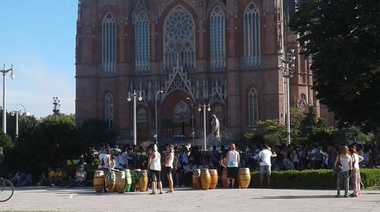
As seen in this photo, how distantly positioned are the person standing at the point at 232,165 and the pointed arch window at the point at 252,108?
44765 millimetres

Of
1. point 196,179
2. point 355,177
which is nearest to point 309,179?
point 196,179

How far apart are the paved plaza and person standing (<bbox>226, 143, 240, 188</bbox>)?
127cm

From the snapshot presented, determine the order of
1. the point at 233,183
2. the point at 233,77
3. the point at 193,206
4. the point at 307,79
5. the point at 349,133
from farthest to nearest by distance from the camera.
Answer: the point at 307,79, the point at 233,77, the point at 349,133, the point at 233,183, the point at 193,206

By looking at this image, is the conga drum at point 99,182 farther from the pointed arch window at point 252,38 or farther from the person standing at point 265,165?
the pointed arch window at point 252,38

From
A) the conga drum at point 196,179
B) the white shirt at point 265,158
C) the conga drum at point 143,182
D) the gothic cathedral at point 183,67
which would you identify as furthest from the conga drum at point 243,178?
the gothic cathedral at point 183,67

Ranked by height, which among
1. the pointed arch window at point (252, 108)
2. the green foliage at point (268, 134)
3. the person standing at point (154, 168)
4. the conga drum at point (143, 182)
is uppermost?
the pointed arch window at point (252, 108)

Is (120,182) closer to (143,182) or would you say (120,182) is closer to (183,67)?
(143,182)

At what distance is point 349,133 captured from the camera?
54625 mm

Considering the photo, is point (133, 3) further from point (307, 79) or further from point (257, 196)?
point (257, 196)

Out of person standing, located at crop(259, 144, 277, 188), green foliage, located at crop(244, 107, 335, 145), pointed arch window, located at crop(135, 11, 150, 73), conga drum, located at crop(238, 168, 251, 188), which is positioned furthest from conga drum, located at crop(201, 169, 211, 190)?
pointed arch window, located at crop(135, 11, 150, 73)

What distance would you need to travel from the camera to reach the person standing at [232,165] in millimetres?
24969

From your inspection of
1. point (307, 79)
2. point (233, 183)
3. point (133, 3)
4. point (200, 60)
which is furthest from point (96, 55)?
point (233, 183)

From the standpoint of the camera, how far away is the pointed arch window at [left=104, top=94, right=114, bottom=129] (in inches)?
2965

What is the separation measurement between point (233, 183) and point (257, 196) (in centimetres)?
418
